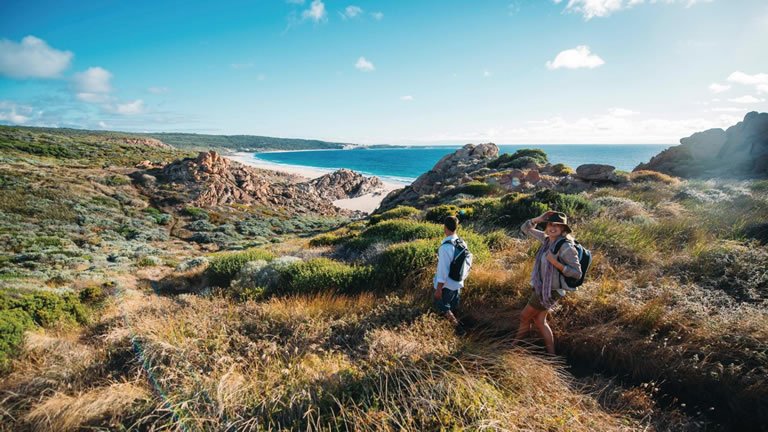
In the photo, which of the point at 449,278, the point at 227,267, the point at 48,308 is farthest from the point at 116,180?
the point at 449,278

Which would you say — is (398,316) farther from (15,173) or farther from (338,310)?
(15,173)

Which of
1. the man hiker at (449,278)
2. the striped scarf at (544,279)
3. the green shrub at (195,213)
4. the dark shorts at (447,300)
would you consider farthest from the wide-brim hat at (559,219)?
the green shrub at (195,213)

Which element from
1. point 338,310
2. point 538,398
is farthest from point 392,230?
point 538,398

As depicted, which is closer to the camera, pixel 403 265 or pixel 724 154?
pixel 403 265

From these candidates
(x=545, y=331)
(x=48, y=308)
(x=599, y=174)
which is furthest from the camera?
(x=599, y=174)

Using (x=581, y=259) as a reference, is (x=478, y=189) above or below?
below

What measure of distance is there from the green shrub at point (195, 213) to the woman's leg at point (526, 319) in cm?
3524

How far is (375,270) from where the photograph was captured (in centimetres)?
773

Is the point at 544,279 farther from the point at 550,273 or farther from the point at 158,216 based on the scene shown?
the point at 158,216

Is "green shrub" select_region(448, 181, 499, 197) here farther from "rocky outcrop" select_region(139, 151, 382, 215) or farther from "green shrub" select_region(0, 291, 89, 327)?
"rocky outcrop" select_region(139, 151, 382, 215)

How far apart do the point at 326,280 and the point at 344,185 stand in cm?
5813

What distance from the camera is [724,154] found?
21031 millimetres

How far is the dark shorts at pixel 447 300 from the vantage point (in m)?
5.24

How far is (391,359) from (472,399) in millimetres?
1146
